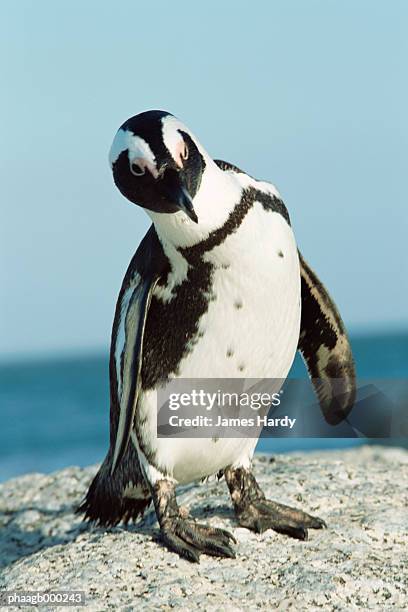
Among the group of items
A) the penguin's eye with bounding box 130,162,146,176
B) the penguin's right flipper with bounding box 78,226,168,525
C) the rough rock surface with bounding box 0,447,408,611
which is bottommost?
the rough rock surface with bounding box 0,447,408,611

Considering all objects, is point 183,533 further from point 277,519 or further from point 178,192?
point 178,192

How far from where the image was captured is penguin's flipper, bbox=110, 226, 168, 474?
332 cm

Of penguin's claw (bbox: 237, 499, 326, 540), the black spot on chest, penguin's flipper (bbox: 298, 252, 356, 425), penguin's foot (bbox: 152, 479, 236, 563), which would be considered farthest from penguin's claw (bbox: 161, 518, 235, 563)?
penguin's flipper (bbox: 298, 252, 356, 425)

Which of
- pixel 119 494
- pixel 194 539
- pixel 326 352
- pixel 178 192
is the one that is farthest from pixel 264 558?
pixel 178 192

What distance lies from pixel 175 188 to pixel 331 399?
142 centimetres

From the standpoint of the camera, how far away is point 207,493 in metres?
4.13

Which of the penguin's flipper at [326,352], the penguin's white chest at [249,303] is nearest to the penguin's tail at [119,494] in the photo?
the penguin's white chest at [249,303]

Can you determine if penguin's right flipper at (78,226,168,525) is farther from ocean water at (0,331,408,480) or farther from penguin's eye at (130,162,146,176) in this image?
ocean water at (0,331,408,480)

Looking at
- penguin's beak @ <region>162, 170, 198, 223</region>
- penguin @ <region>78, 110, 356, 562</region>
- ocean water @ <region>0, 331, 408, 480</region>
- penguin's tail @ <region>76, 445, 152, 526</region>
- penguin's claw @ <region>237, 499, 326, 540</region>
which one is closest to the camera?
penguin's beak @ <region>162, 170, 198, 223</region>

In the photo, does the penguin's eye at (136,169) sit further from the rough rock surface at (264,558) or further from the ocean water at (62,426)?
the ocean water at (62,426)

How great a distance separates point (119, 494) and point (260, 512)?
53cm

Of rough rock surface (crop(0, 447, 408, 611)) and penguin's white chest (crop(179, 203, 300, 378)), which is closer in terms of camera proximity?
rough rock surface (crop(0, 447, 408, 611))

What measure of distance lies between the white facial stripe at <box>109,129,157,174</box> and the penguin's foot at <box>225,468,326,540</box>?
4.22 ft

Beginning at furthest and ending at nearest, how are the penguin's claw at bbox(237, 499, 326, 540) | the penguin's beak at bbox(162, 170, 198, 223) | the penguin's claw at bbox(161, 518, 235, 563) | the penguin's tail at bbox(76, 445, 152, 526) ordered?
the penguin's tail at bbox(76, 445, 152, 526) → the penguin's claw at bbox(237, 499, 326, 540) → the penguin's claw at bbox(161, 518, 235, 563) → the penguin's beak at bbox(162, 170, 198, 223)
